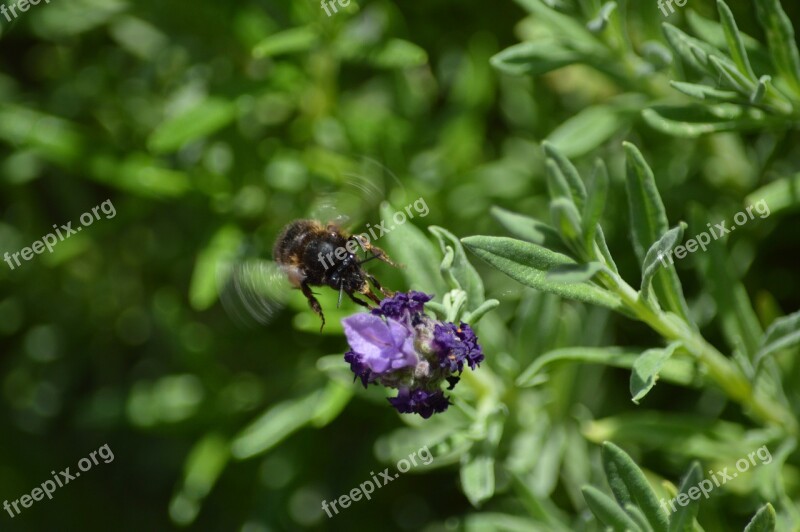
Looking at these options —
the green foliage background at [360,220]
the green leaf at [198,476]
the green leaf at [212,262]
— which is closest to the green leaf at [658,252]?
the green foliage background at [360,220]

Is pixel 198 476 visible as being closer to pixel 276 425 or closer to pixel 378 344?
pixel 276 425

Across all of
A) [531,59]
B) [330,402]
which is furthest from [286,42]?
[330,402]

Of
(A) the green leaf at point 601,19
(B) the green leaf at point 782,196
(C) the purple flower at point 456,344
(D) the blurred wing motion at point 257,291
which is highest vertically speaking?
(A) the green leaf at point 601,19

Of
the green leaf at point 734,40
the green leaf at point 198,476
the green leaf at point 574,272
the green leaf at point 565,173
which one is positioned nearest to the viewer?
the green leaf at point 574,272

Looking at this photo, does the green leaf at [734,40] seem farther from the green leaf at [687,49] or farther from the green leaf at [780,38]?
the green leaf at [780,38]

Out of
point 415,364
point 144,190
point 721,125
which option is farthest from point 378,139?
point 415,364
